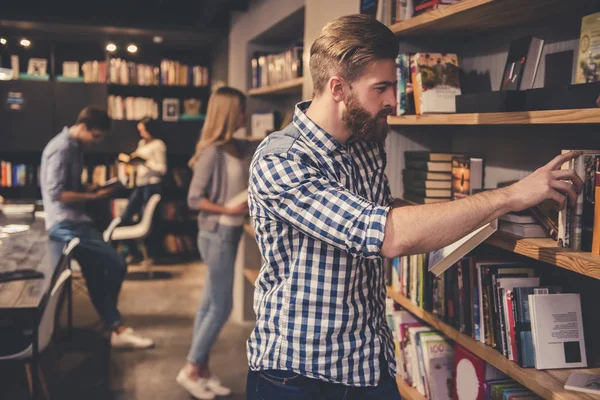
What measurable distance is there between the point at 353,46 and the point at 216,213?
86.6 inches

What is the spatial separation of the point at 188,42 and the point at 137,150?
1511 millimetres

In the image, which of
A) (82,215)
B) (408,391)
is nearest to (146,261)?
(82,215)

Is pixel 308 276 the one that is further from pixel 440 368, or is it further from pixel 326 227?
pixel 440 368

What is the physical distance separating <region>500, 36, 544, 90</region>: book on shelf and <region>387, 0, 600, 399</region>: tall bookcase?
105mm

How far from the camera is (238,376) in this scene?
393cm

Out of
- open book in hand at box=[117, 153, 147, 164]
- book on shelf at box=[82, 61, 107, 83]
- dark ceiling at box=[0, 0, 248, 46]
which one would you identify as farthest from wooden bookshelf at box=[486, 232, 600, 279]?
book on shelf at box=[82, 61, 107, 83]

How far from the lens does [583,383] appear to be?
1.59 m

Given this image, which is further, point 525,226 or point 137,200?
point 137,200

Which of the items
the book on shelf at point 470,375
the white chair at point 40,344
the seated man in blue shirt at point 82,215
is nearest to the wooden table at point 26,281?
the white chair at point 40,344

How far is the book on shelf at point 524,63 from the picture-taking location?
1.87 meters

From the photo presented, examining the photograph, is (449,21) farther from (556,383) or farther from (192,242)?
(192,242)

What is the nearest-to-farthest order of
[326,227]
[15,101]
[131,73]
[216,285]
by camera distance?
[326,227] → [216,285] → [15,101] → [131,73]

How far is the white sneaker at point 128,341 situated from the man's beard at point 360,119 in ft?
11.2

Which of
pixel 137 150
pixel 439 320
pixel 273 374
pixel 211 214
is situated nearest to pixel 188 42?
pixel 137 150
